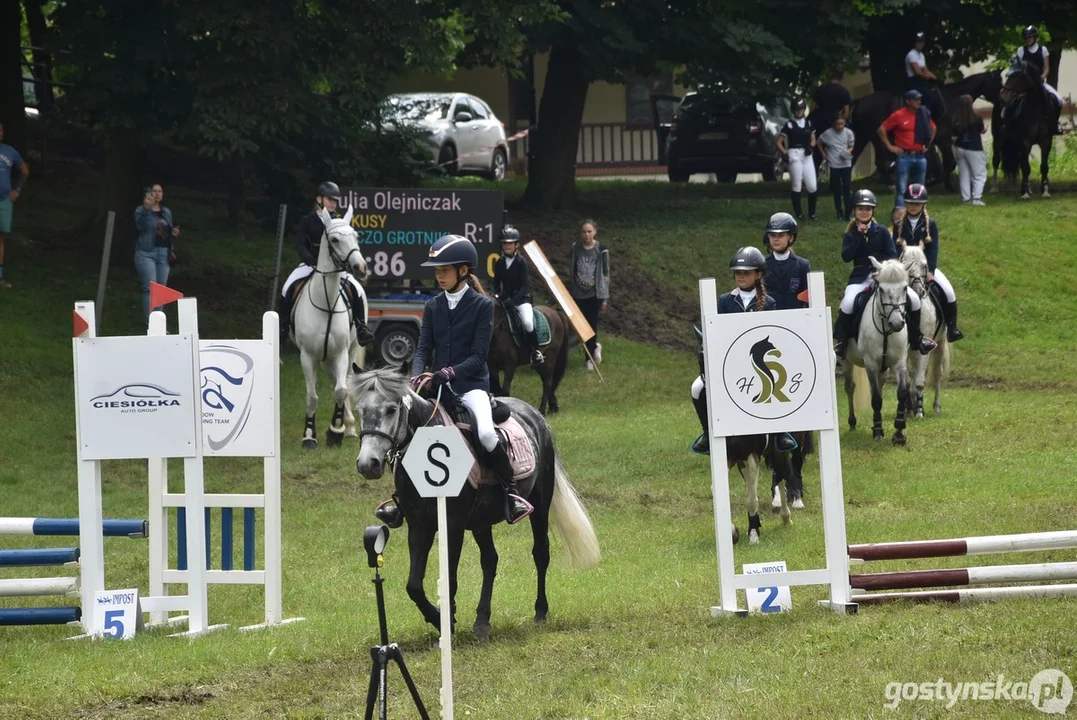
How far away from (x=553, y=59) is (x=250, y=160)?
827cm

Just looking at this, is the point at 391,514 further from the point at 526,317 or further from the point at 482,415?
the point at 526,317

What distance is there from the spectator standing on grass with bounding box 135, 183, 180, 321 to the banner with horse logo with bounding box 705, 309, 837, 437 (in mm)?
13547

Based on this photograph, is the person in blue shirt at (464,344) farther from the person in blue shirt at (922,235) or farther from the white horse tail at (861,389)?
the person in blue shirt at (922,235)

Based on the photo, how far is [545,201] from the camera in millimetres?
31656

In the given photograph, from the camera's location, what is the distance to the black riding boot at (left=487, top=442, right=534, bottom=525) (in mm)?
9578

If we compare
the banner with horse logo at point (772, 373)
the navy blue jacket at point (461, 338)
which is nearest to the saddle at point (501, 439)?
the navy blue jacket at point (461, 338)

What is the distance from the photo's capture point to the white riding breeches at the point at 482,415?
9.44 meters

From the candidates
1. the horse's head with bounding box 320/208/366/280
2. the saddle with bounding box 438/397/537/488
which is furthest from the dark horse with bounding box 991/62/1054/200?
the saddle with bounding box 438/397/537/488

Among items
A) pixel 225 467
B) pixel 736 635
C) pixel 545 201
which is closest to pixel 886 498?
pixel 736 635

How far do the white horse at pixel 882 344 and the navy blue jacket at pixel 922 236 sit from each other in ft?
4.80

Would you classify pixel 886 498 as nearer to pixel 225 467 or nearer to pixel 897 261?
pixel 897 261

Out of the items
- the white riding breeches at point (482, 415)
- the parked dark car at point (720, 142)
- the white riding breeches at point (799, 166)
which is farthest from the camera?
the parked dark car at point (720, 142)

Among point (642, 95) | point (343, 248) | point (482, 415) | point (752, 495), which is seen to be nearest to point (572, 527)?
point (482, 415)

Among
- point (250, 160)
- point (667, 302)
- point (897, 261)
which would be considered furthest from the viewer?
point (667, 302)
